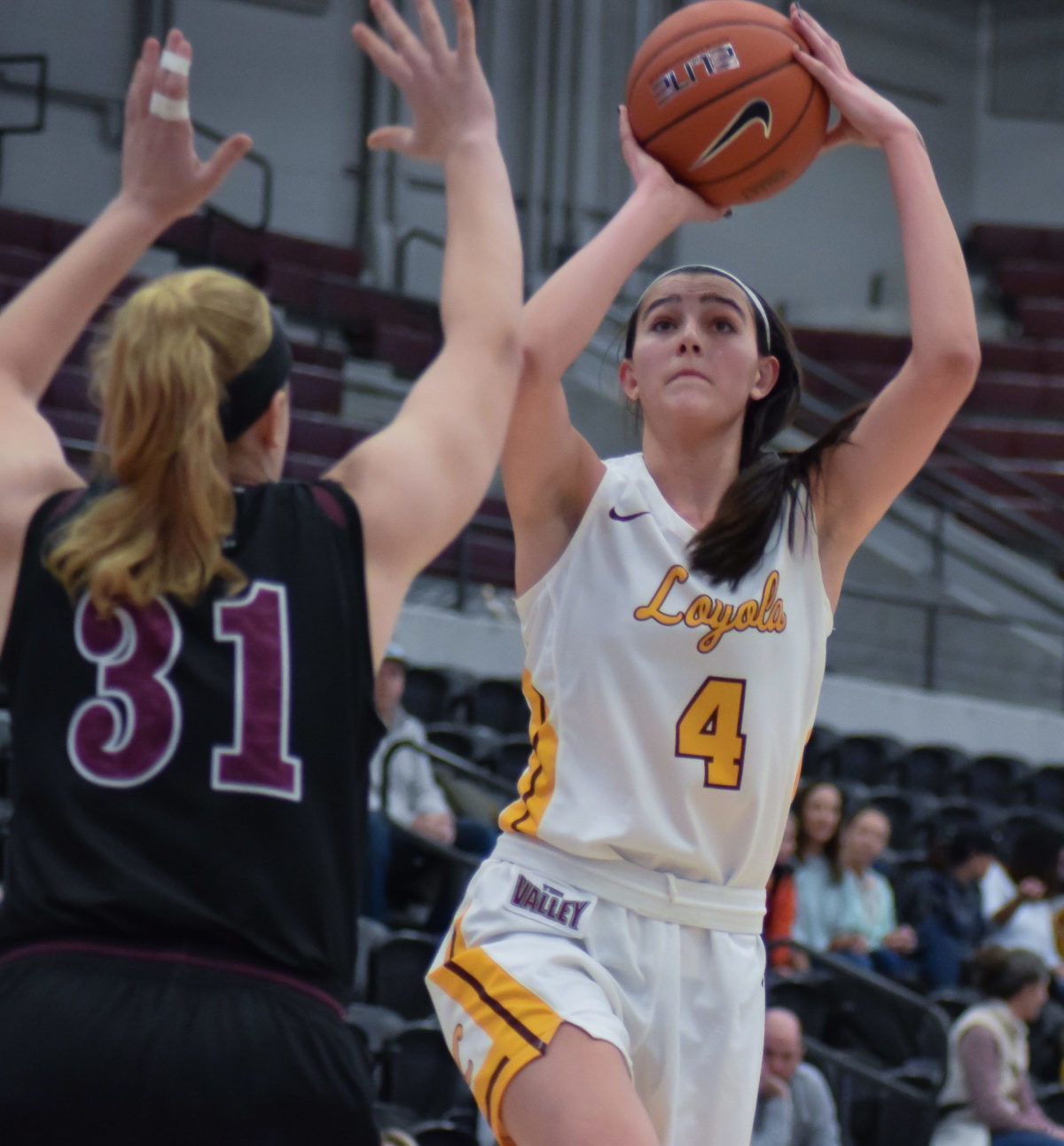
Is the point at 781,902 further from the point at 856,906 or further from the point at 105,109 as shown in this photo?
the point at 105,109

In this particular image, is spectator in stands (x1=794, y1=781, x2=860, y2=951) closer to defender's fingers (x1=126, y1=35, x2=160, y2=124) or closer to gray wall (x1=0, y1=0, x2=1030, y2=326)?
defender's fingers (x1=126, y1=35, x2=160, y2=124)

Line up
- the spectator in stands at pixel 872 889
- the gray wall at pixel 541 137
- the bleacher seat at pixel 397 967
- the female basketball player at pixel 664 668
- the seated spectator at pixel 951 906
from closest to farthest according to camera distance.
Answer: the female basketball player at pixel 664 668 → the bleacher seat at pixel 397 967 → the spectator in stands at pixel 872 889 → the seated spectator at pixel 951 906 → the gray wall at pixel 541 137

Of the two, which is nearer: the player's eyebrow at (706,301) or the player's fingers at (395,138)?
the player's fingers at (395,138)

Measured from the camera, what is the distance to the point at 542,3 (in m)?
15.8

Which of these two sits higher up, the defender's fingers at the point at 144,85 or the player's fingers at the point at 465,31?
the player's fingers at the point at 465,31

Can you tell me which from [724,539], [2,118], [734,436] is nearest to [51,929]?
[724,539]

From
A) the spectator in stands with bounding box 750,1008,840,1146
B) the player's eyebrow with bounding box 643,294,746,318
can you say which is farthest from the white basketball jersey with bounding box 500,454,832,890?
the spectator in stands with bounding box 750,1008,840,1146

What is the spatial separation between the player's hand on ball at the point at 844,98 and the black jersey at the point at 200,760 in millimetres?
1698

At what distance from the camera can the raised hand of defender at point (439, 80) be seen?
222 cm

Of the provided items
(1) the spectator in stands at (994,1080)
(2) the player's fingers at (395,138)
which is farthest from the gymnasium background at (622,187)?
(2) the player's fingers at (395,138)

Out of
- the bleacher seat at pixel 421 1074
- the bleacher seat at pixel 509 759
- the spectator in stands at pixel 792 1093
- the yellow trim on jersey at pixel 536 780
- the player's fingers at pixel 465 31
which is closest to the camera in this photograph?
the player's fingers at pixel 465 31

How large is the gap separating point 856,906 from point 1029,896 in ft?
3.26

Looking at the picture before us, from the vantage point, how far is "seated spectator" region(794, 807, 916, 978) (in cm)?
824

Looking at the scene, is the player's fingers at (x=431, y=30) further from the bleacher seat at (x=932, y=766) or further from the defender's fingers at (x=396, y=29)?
the bleacher seat at (x=932, y=766)
